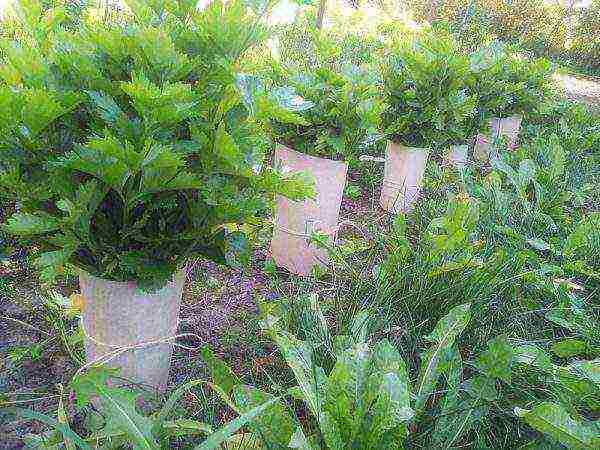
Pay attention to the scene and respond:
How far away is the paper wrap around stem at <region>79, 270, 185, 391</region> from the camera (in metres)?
1.56

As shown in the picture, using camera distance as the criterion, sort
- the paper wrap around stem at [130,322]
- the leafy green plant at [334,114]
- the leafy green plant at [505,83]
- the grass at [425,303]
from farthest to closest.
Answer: the leafy green plant at [505,83] < the leafy green plant at [334,114] < the grass at [425,303] < the paper wrap around stem at [130,322]

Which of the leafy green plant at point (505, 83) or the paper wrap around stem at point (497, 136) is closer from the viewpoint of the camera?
the leafy green plant at point (505, 83)

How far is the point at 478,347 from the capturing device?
1977 millimetres

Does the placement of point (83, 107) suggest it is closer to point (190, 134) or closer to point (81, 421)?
point (190, 134)

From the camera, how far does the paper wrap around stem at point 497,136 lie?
4895 millimetres

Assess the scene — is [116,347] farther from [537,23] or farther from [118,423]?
[537,23]

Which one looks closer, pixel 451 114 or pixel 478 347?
pixel 478 347

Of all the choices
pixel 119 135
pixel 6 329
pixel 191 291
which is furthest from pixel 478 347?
pixel 6 329

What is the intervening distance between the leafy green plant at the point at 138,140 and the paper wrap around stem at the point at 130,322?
99mm

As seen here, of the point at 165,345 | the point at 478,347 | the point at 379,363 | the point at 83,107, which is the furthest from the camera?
the point at 478,347

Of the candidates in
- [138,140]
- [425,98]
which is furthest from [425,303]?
[425,98]

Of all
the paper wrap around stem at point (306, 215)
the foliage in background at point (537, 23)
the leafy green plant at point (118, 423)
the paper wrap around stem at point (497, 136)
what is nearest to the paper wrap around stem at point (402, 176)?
the paper wrap around stem at point (306, 215)

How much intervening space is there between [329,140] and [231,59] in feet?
3.32

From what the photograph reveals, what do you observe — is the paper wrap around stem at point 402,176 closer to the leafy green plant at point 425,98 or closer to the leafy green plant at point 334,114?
the leafy green plant at point 425,98
